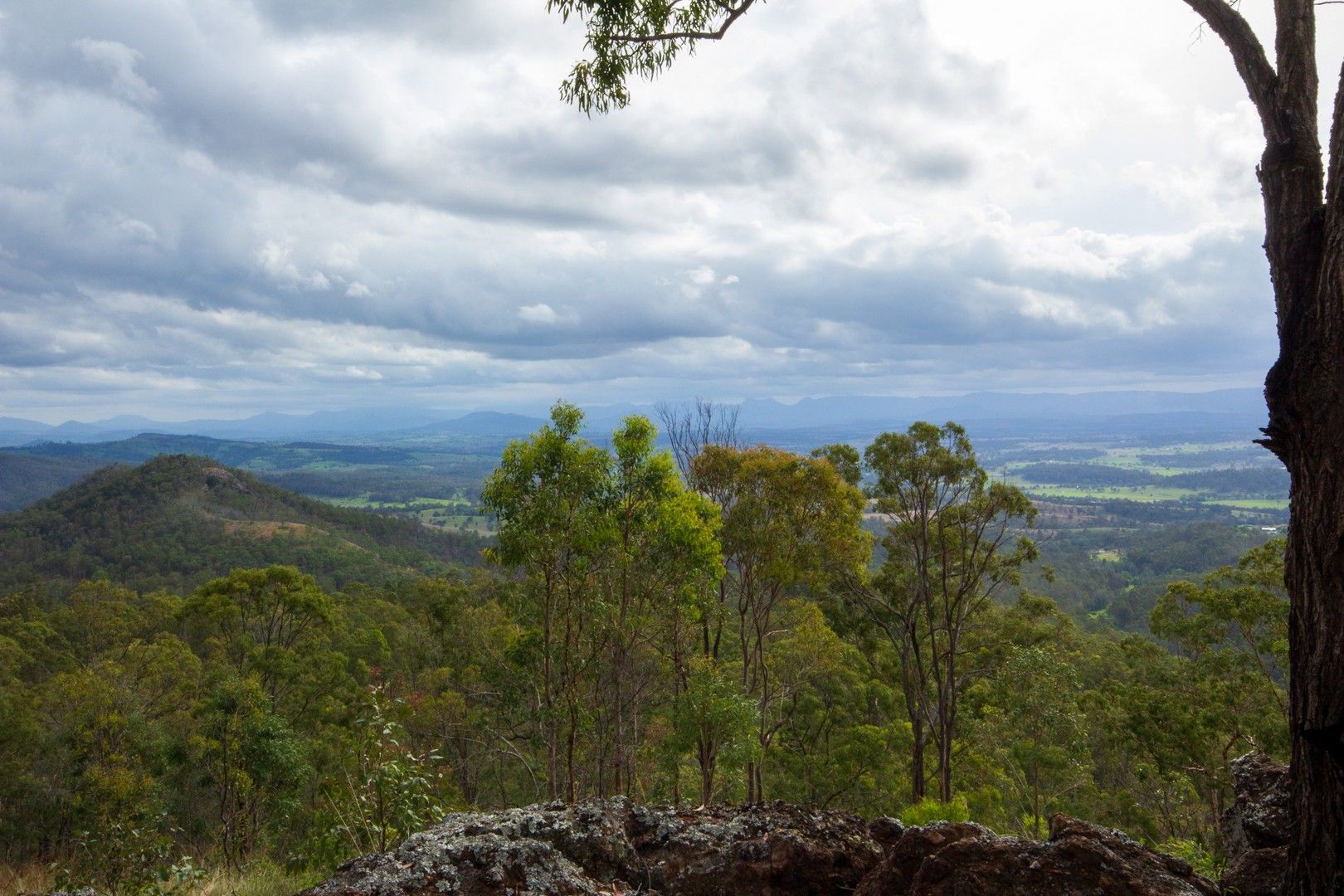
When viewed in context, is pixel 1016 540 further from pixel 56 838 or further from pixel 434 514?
pixel 434 514

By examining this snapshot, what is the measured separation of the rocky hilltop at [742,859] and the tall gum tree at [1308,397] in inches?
25.6

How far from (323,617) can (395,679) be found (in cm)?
493

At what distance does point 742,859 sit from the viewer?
3.90 meters

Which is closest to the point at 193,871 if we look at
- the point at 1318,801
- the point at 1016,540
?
the point at 1318,801

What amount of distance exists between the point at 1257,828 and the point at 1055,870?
142 centimetres

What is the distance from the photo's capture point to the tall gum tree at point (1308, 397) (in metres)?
2.89

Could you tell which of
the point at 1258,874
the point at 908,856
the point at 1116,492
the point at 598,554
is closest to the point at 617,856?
the point at 908,856

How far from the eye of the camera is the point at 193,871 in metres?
4.57

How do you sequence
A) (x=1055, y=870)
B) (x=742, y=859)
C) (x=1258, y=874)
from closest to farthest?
1. (x=1055, y=870)
2. (x=1258, y=874)
3. (x=742, y=859)

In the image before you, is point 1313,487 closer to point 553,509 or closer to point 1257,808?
point 1257,808

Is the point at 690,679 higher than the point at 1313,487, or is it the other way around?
the point at 1313,487

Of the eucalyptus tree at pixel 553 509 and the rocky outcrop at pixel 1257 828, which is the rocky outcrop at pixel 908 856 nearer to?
the rocky outcrop at pixel 1257 828

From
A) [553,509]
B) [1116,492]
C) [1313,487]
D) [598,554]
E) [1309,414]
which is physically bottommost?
[1116,492]

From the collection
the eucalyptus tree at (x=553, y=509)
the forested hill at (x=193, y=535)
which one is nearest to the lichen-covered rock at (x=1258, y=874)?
the eucalyptus tree at (x=553, y=509)
